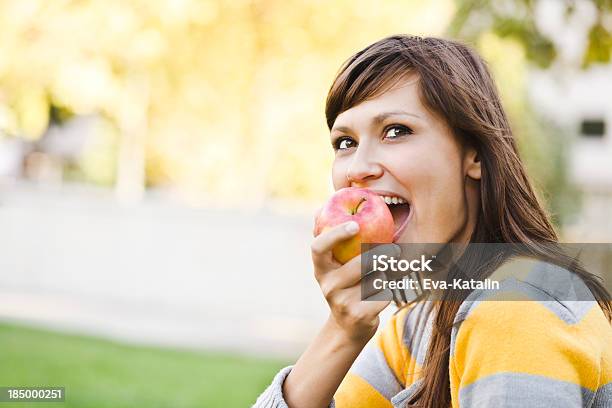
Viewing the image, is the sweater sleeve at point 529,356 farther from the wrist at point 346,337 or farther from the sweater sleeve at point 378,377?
the sweater sleeve at point 378,377

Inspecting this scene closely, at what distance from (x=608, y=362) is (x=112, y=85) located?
32.5 feet

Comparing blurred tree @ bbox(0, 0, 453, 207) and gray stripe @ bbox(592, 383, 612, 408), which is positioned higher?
blurred tree @ bbox(0, 0, 453, 207)

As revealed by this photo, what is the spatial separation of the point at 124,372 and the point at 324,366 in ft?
18.2

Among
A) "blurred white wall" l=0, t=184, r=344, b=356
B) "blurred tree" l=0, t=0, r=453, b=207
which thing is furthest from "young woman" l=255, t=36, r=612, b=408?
"blurred white wall" l=0, t=184, r=344, b=356

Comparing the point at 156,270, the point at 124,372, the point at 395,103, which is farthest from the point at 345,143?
the point at 156,270

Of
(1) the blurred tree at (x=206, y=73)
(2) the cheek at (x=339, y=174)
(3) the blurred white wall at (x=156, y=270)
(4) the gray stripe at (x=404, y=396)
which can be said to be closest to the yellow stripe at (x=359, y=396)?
(4) the gray stripe at (x=404, y=396)

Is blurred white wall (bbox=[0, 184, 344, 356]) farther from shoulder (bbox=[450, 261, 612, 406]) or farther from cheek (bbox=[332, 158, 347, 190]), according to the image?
shoulder (bbox=[450, 261, 612, 406])

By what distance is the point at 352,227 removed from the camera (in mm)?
1745

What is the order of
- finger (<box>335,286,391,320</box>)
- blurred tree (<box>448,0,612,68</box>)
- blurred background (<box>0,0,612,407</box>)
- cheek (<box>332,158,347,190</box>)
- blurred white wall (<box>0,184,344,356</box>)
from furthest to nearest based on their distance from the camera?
blurred white wall (<box>0,184,344,356</box>) < blurred background (<box>0,0,612,407</box>) < blurred tree (<box>448,0,612,68</box>) < cheek (<box>332,158,347,190</box>) < finger (<box>335,286,391,320</box>)

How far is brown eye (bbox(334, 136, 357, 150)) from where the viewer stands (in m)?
1.95

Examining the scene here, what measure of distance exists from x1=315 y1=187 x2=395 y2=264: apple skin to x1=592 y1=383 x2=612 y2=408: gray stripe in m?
0.58

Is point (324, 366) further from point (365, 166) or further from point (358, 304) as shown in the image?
point (365, 166)

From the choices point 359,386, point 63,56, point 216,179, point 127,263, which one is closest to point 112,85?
point 63,56

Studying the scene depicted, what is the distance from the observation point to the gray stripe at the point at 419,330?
1956 millimetres
